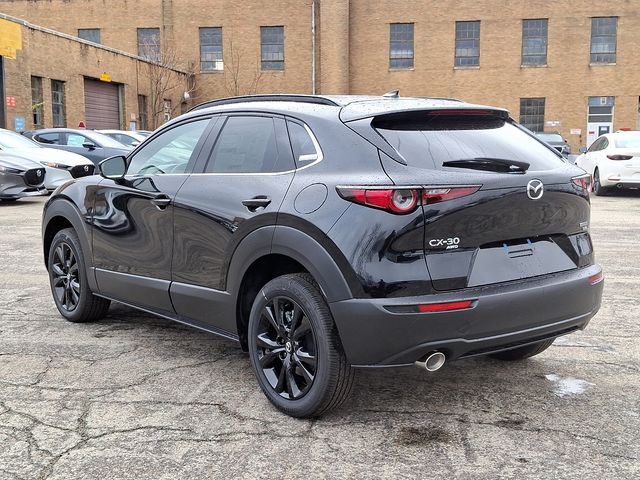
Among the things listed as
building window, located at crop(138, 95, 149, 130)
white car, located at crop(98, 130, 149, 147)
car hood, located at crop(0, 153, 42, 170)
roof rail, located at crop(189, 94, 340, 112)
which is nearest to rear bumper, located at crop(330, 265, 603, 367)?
roof rail, located at crop(189, 94, 340, 112)

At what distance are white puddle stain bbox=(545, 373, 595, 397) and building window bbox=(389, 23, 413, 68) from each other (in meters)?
38.2

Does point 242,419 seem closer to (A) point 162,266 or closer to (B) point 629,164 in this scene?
(A) point 162,266

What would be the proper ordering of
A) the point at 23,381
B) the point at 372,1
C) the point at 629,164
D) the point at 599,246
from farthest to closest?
the point at 372,1 < the point at 629,164 < the point at 599,246 < the point at 23,381

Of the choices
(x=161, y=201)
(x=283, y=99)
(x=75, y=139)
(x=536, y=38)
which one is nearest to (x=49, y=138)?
(x=75, y=139)

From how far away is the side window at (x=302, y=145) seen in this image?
3650 mm

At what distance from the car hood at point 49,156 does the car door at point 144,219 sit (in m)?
10.3

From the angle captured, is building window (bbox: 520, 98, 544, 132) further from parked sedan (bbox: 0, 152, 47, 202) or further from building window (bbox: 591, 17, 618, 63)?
parked sedan (bbox: 0, 152, 47, 202)

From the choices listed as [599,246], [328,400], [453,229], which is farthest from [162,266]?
[599,246]

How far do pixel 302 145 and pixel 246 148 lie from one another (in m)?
0.47

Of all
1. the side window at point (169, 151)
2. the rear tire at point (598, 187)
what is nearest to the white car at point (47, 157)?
the side window at point (169, 151)

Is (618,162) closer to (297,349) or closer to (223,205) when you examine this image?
(223,205)

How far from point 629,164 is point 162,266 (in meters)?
13.8

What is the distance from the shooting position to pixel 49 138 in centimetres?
1814

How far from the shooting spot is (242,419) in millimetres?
3594
